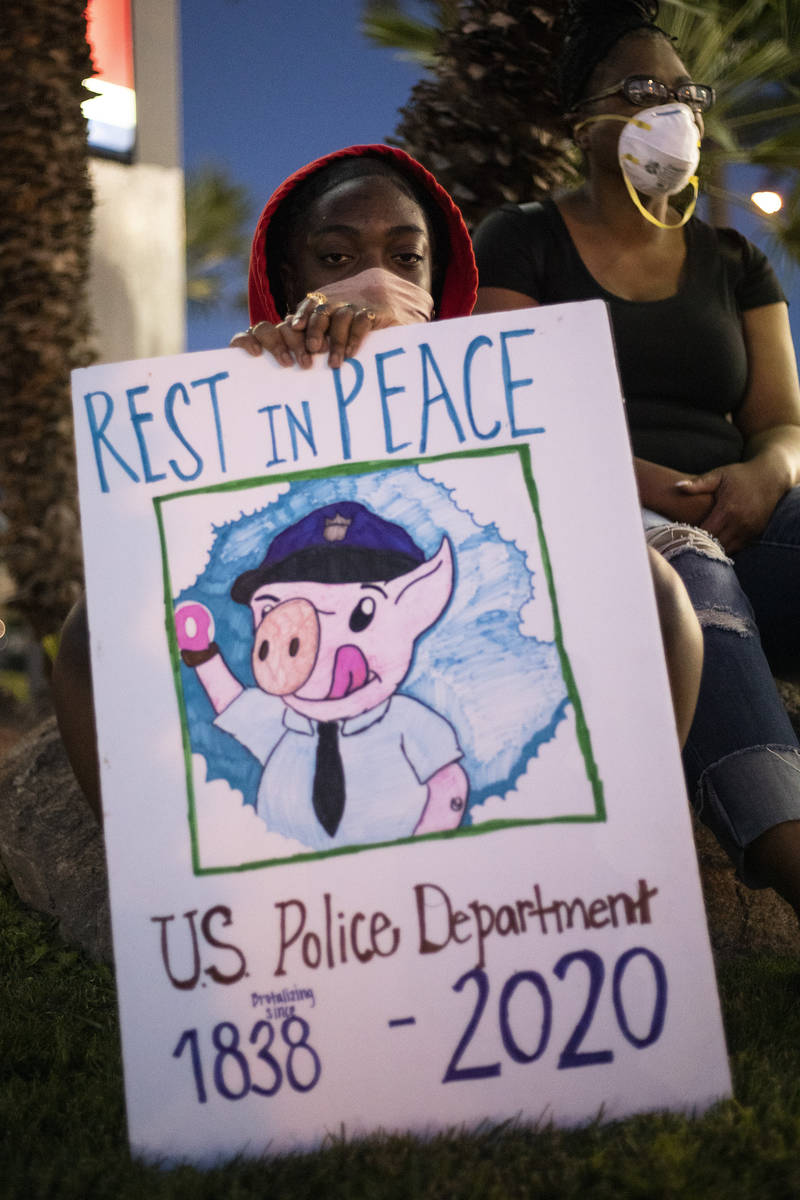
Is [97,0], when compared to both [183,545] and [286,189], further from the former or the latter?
[183,545]

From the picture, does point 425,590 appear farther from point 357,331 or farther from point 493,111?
point 493,111

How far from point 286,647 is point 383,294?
79 cm

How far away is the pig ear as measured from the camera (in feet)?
5.08

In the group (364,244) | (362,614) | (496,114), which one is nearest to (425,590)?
(362,614)

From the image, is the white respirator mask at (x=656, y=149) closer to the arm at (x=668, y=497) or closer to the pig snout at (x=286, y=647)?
the arm at (x=668, y=497)

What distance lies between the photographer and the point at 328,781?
150 centimetres

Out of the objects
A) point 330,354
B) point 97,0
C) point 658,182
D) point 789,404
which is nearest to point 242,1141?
point 330,354

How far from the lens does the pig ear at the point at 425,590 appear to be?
1.55m

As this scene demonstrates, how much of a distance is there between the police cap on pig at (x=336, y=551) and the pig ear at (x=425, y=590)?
0.02 m

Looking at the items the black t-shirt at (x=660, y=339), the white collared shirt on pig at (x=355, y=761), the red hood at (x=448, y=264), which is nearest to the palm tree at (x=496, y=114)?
the black t-shirt at (x=660, y=339)

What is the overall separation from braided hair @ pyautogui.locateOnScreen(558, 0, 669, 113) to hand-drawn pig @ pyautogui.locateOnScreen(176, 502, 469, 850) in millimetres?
1646

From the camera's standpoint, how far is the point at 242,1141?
4.63ft

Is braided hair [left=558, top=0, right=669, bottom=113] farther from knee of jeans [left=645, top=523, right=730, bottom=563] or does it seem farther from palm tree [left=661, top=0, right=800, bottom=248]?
palm tree [left=661, top=0, right=800, bottom=248]

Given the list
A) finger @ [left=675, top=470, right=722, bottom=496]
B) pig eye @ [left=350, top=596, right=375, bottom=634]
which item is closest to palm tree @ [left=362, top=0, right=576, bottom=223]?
finger @ [left=675, top=470, right=722, bottom=496]
